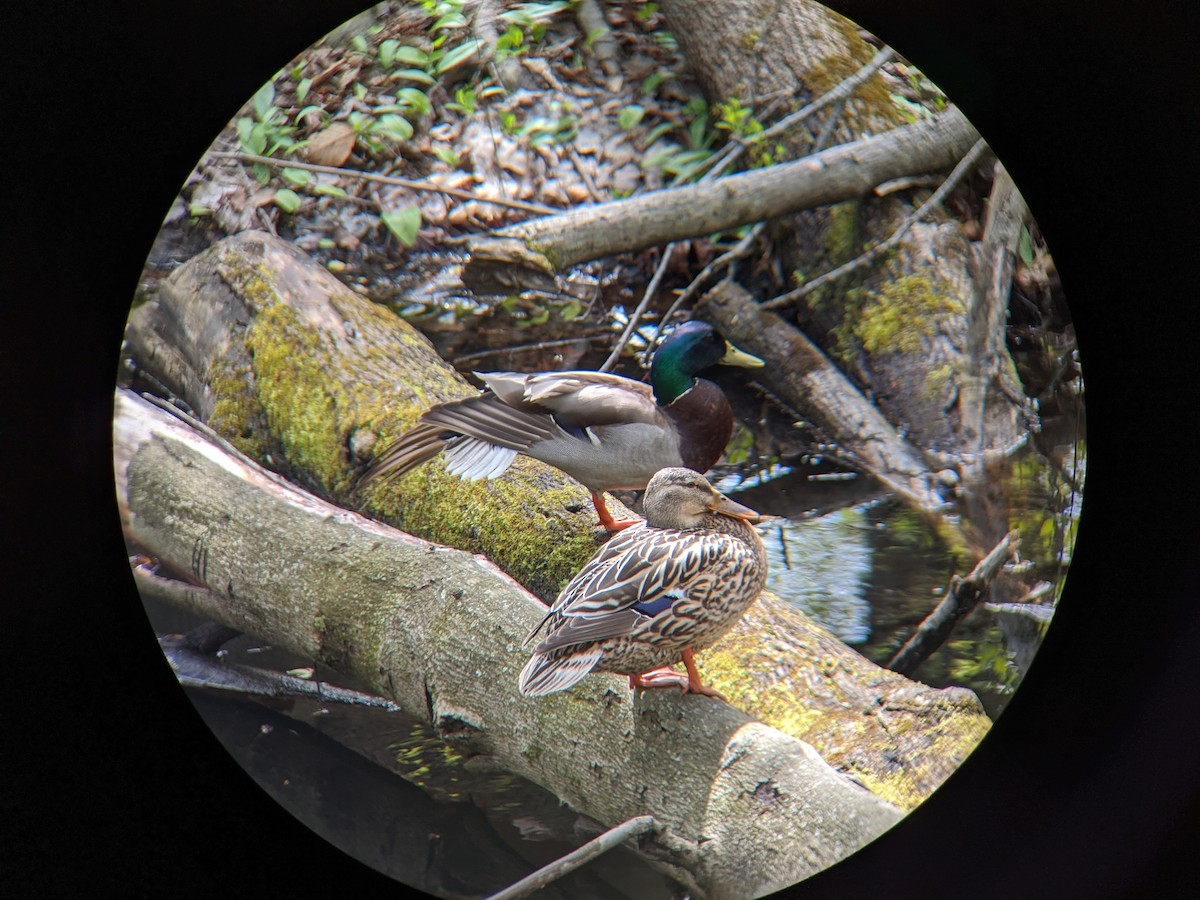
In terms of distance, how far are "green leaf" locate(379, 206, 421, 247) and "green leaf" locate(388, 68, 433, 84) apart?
0.87ft

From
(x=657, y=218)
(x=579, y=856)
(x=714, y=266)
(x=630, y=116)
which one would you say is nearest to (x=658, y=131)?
(x=630, y=116)

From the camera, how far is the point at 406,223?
1966mm

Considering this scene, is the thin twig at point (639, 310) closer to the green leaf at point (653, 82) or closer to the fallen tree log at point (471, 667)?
the green leaf at point (653, 82)

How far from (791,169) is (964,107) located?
0.61m

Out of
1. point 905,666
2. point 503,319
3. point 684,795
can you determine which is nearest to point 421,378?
point 503,319

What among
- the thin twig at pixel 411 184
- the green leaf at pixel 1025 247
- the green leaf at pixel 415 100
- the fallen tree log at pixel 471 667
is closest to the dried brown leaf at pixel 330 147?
the thin twig at pixel 411 184

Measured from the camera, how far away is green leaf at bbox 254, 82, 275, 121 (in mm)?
2008

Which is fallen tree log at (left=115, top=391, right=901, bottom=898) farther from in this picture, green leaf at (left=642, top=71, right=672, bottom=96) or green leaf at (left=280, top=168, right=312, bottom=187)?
green leaf at (left=642, top=71, right=672, bottom=96)

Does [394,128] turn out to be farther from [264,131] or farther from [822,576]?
[822,576]

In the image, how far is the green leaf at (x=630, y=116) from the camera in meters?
1.99

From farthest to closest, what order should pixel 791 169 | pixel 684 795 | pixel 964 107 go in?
pixel 964 107
pixel 791 169
pixel 684 795

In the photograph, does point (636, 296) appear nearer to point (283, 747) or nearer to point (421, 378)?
point (421, 378)

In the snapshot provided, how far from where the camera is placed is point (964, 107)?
Result: 2.32 metres

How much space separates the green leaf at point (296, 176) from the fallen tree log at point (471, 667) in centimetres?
51
